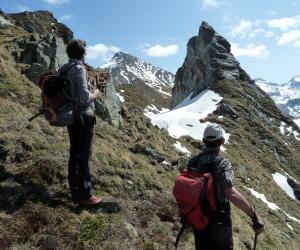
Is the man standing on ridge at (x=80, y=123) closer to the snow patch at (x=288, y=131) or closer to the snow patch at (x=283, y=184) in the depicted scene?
the snow patch at (x=283, y=184)

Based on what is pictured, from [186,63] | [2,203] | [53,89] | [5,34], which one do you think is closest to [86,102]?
[53,89]

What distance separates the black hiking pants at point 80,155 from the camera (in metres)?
9.15

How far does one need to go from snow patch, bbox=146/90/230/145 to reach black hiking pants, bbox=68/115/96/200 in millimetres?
52198

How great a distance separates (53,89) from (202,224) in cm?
424

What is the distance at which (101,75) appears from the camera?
1004 inches

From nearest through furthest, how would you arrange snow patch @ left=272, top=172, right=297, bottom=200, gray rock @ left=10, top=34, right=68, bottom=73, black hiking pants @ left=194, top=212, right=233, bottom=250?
1. black hiking pants @ left=194, top=212, right=233, bottom=250
2. gray rock @ left=10, top=34, right=68, bottom=73
3. snow patch @ left=272, top=172, right=297, bottom=200

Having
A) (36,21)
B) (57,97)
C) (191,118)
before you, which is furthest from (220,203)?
(191,118)

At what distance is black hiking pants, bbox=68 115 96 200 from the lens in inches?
360

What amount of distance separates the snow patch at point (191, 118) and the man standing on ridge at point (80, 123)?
52202 mm

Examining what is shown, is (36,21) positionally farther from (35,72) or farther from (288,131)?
(288,131)

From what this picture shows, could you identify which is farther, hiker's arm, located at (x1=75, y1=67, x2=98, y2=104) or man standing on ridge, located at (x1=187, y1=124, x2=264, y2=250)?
hiker's arm, located at (x1=75, y1=67, x2=98, y2=104)

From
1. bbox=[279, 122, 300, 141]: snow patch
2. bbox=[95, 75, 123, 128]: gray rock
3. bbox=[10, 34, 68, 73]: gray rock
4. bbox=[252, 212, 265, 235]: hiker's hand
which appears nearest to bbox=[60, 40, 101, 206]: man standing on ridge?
bbox=[252, 212, 265, 235]: hiker's hand

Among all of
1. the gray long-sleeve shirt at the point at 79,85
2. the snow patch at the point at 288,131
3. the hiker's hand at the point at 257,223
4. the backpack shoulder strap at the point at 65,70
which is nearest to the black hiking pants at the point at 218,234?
the hiker's hand at the point at 257,223

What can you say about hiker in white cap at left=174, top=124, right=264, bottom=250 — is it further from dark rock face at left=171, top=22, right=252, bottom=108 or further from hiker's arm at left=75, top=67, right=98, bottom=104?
dark rock face at left=171, top=22, right=252, bottom=108
